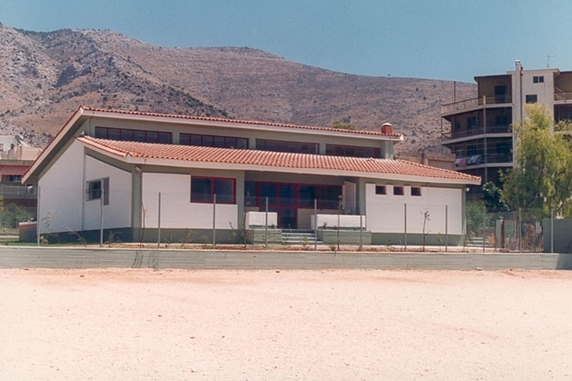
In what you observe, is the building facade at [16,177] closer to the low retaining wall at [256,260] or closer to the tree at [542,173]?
the tree at [542,173]

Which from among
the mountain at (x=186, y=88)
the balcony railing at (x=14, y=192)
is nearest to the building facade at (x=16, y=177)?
the balcony railing at (x=14, y=192)

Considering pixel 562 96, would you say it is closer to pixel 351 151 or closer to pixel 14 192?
pixel 351 151

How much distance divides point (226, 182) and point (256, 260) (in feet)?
26.2

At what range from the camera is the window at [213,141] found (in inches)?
1494

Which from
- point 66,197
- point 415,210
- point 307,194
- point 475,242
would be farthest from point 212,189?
point 475,242

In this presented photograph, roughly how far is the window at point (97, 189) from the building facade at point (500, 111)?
158ft

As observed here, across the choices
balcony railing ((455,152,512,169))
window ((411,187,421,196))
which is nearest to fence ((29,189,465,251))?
window ((411,187,421,196))

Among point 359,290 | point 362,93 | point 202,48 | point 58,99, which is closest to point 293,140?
point 359,290

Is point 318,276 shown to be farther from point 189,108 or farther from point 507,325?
point 189,108

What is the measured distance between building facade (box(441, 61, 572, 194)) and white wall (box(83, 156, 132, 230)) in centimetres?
4836

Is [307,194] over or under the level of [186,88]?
under

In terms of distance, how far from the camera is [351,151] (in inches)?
1645

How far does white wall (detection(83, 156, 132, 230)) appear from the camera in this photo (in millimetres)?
31016

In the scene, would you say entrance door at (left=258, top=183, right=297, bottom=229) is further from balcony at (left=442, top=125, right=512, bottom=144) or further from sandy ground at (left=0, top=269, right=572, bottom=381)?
balcony at (left=442, top=125, right=512, bottom=144)
